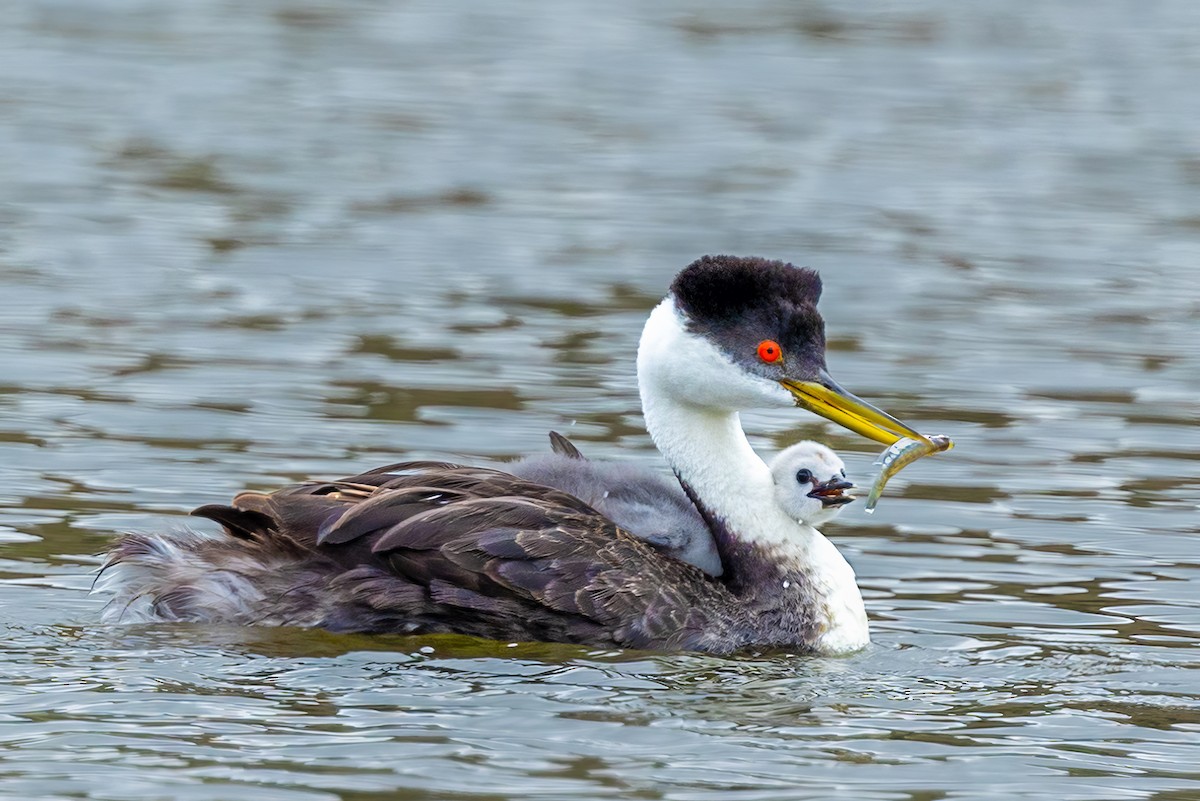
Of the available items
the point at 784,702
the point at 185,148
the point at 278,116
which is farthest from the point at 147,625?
the point at 278,116

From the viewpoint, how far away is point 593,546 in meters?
9.59

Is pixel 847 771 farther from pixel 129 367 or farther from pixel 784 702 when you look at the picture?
pixel 129 367

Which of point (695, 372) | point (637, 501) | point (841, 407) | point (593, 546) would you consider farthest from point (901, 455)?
point (593, 546)

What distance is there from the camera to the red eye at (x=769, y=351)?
1003 centimetres

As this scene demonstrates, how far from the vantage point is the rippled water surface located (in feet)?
27.7

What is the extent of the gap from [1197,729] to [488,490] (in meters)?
2.85

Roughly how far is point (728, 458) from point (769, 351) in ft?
1.67

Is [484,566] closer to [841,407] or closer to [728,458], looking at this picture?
[728,458]

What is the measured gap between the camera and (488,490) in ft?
32.2

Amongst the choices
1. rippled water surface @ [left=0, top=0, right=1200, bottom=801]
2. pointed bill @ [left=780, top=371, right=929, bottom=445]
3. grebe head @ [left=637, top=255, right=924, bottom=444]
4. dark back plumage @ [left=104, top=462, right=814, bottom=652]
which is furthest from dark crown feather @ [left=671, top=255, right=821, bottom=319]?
rippled water surface @ [left=0, top=0, right=1200, bottom=801]

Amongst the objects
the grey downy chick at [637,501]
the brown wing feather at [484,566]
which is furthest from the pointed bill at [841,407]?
the brown wing feather at [484,566]

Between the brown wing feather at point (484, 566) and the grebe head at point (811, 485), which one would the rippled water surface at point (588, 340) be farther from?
the grebe head at point (811, 485)

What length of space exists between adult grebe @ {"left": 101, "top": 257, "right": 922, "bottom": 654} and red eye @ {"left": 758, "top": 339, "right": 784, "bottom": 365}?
0.01 metres

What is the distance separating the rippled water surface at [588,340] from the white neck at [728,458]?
0.29 meters
